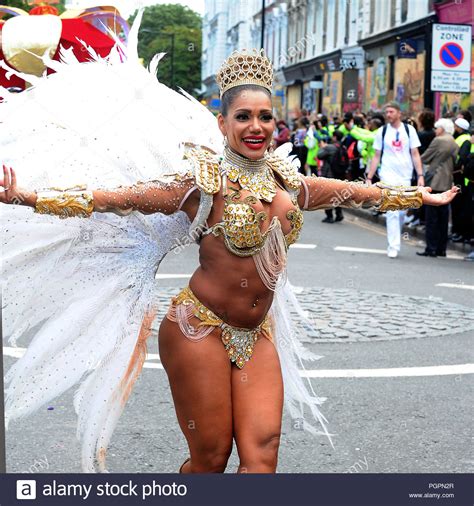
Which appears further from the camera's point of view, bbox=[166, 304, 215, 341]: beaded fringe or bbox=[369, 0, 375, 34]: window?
bbox=[369, 0, 375, 34]: window

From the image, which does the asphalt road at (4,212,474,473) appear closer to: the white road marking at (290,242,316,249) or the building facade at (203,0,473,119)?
the white road marking at (290,242,316,249)

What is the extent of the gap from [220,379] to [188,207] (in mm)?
657

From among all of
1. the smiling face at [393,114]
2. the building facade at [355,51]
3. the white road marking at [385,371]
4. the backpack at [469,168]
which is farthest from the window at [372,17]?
the white road marking at [385,371]

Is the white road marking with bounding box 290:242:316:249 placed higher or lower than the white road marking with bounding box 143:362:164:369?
lower

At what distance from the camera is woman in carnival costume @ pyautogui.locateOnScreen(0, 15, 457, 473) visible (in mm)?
3715

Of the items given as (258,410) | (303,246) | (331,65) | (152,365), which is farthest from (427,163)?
(331,65)

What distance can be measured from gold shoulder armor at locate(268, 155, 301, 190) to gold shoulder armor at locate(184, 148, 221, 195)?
0.24 meters

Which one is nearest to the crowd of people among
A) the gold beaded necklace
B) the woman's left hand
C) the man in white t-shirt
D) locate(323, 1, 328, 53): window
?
the man in white t-shirt

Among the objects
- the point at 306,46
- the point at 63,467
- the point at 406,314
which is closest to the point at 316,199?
the point at 63,467

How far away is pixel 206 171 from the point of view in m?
3.73

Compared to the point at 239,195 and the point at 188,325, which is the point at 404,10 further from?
the point at 188,325

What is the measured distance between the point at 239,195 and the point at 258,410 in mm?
800

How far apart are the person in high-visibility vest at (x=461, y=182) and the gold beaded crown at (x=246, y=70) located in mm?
10360
